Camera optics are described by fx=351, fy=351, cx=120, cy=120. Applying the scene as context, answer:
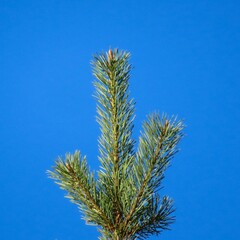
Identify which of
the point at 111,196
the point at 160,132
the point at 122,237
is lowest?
the point at 122,237

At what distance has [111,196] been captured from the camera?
6.04 feet

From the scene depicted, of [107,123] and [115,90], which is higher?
[115,90]

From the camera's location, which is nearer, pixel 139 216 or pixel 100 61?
pixel 139 216

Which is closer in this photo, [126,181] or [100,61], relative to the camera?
[126,181]

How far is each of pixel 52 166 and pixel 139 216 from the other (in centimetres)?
54

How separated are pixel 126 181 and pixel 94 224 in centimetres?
32

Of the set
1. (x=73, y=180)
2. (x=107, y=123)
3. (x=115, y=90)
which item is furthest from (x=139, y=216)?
(x=115, y=90)

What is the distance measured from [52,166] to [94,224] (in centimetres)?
39

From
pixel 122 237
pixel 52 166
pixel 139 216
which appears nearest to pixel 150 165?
pixel 139 216

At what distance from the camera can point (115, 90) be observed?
1950 millimetres

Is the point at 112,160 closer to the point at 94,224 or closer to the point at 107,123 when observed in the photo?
the point at 107,123

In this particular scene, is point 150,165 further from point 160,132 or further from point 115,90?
point 115,90

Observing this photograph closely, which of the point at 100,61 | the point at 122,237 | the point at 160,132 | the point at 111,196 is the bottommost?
the point at 122,237

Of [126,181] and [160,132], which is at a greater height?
[160,132]
